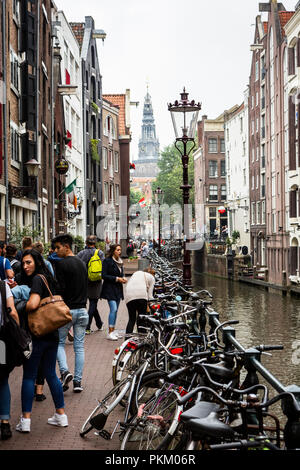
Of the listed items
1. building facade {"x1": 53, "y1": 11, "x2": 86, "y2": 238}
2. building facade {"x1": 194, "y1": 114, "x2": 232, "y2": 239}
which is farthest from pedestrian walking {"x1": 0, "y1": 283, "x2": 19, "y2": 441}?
building facade {"x1": 194, "y1": 114, "x2": 232, "y2": 239}

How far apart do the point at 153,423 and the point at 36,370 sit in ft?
6.03

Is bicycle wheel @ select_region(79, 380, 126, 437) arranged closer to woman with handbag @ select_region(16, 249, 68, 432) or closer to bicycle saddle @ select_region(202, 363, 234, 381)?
woman with handbag @ select_region(16, 249, 68, 432)

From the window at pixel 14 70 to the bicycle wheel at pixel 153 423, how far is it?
597 inches

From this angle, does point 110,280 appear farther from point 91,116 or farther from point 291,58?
point 91,116

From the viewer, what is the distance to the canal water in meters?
15.0

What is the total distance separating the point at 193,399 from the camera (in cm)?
532

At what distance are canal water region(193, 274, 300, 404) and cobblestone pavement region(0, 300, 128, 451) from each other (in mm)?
3350

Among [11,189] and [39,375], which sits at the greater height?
[11,189]

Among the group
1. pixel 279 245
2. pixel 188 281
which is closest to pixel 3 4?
pixel 188 281

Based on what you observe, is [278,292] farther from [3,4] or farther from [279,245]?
[3,4]

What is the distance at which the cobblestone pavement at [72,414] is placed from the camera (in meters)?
6.30

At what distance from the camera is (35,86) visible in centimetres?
2097

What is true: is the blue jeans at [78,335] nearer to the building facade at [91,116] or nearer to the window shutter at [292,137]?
the window shutter at [292,137]
